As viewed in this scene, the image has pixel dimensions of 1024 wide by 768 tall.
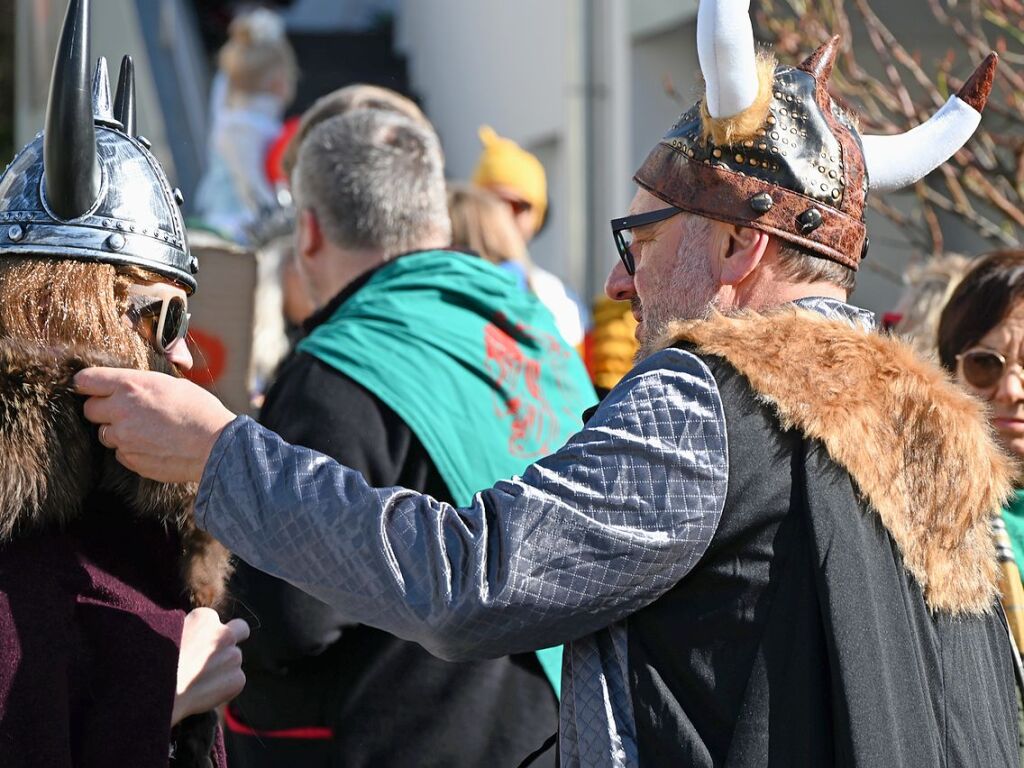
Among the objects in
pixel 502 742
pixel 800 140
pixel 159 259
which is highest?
pixel 800 140

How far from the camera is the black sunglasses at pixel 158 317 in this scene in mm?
2266

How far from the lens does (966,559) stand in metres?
2.11

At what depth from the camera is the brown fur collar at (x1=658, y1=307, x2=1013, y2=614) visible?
6.43 feet

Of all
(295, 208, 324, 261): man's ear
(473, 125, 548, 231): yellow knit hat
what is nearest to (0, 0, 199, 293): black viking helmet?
(295, 208, 324, 261): man's ear

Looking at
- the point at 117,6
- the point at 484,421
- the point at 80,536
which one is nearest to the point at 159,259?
the point at 80,536

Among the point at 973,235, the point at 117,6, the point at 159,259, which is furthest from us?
the point at 117,6

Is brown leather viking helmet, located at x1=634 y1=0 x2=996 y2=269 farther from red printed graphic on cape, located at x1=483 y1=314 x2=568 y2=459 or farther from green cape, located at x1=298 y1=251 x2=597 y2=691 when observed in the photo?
red printed graphic on cape, located at x1=483 y1=314 x2=568 y2=459

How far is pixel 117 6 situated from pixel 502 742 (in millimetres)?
10631

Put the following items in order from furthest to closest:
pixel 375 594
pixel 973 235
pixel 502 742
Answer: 1. pixel 973 235
2. pixel 502 742
3. pixel 375 594

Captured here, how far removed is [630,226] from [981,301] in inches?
52.7

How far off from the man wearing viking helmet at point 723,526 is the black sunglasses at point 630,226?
0.07 m

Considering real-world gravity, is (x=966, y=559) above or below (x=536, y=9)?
below

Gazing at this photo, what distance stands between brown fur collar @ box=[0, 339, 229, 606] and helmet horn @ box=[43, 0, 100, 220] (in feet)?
0.83

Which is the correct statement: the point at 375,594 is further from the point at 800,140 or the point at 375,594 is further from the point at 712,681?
the point at 800,140
